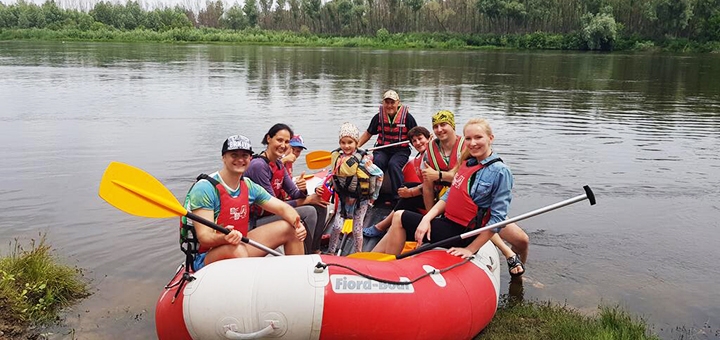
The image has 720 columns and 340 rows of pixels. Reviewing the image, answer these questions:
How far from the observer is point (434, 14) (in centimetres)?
6150

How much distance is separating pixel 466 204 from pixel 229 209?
1.52 m

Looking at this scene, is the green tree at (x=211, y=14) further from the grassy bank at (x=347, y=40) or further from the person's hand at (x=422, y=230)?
the person's hand at (x=422, y=230)

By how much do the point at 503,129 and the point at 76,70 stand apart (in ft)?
56.3

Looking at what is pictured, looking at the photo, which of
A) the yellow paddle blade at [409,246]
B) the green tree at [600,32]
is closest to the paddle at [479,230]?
the yellow paddle blade at [409,246]

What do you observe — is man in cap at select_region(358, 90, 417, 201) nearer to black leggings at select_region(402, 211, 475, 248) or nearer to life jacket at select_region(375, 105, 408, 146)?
life jacket at select_region(375, 105, 408, 146)

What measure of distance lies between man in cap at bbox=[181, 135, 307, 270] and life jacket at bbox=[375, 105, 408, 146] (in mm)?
2332

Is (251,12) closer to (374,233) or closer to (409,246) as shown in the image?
(374,233)

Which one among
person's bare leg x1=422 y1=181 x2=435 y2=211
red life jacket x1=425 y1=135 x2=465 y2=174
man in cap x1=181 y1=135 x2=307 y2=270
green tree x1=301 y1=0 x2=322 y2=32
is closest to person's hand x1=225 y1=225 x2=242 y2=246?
man in cap x1=181 y1=135 x2=307 y2=270

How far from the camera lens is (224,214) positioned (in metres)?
3.69

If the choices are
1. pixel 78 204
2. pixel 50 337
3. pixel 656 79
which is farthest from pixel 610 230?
pixel 656 79

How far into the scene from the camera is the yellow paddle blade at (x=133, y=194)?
144 inches

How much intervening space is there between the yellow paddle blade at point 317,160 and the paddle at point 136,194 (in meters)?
2.57

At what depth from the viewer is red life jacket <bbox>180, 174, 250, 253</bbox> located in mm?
3652

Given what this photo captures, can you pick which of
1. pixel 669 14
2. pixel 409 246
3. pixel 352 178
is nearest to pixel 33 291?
pixel 352 178
